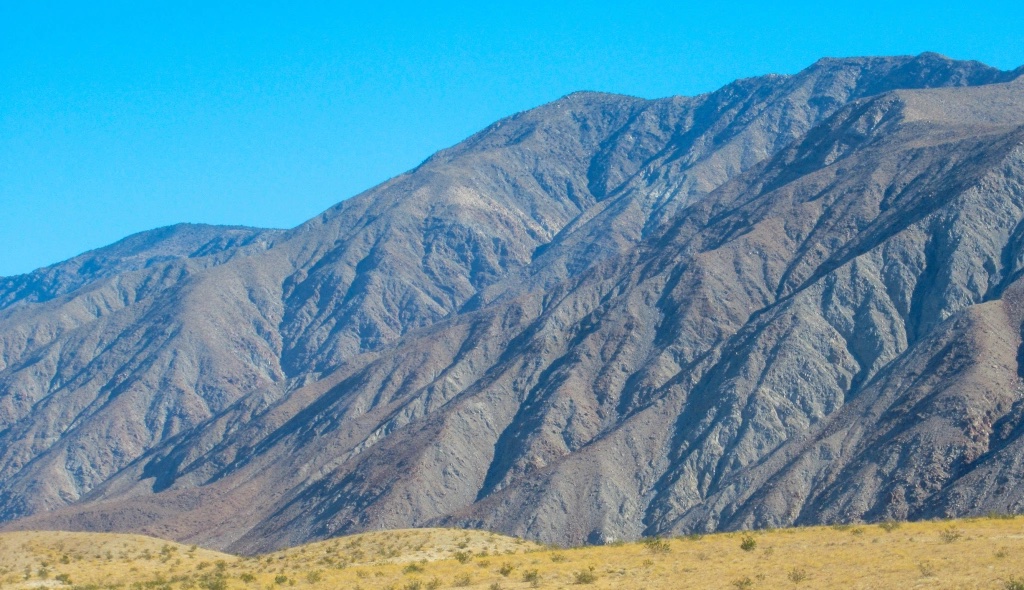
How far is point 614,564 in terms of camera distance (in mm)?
35156

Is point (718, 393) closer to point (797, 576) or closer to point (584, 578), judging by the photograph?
point (584, 578)

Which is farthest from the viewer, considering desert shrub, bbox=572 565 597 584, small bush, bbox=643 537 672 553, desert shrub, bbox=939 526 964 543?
small bush, bbox=643 537 672 553

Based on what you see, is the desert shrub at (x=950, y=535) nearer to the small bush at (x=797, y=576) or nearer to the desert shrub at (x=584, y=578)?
the small bush at (x=797, y=576)

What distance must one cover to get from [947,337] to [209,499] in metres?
88.0

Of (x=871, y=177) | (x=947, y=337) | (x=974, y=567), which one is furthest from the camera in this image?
(x=871, y=177)

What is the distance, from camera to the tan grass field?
98.1 feet

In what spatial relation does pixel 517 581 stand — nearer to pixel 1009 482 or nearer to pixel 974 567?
pixel 974 567

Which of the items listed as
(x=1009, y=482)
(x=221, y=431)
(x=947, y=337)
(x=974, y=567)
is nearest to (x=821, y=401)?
(x=947, y=337)

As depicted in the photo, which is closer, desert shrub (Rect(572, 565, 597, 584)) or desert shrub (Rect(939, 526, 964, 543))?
desert shrub (Rect(572, 565, 597, 584))

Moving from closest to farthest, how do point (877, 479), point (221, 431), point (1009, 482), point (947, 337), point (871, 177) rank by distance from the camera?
point (1009, 482) → point (877, 479) → point (947, 337) → point (871, 177) → point (221, 431)

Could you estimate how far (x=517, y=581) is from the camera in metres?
33.6

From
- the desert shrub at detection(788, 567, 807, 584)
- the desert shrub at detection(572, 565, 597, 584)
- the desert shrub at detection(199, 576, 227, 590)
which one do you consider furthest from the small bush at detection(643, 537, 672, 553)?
the desert shrub at detection(199, 576, 227, 590)

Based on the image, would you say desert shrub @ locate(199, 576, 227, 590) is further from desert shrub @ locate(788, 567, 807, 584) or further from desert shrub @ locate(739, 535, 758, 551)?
desert shrub @ locate(788, 567, 807, 584)

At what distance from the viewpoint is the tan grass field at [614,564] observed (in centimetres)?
2989
